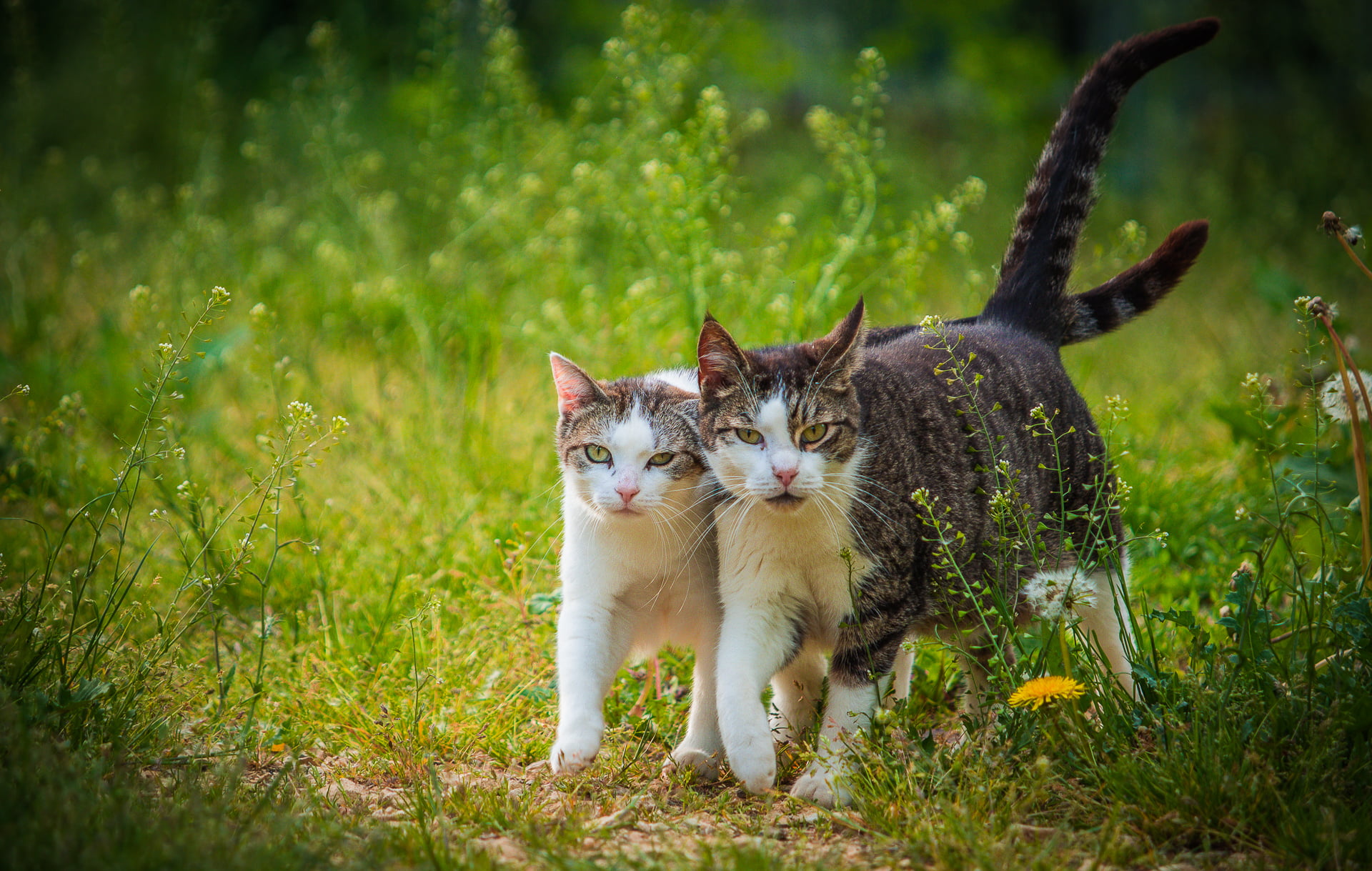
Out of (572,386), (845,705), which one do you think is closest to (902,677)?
(845,705)

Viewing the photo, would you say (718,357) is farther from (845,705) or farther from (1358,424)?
(1358,424)

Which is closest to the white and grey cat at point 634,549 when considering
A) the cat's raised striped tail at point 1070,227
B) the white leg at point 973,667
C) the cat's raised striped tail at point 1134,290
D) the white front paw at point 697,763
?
the white front paw at point 697,763

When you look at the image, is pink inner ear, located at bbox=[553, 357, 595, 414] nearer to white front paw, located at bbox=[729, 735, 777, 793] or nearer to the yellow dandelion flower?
white front paw, located at bbox=[729, 735, 777, 793]

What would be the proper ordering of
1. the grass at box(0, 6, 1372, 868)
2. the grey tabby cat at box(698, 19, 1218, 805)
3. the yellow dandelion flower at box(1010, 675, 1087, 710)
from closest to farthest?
the grass at box(0, 6, 1372, 868)
the yellow dandelion flower at box(1010, 675, 1087, 710)
the grey tabby cat at box(698, 19, 1218, 805)

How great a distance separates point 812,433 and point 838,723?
646 millimetres

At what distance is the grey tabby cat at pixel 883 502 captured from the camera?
2.23 m

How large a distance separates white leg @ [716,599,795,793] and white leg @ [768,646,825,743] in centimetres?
27

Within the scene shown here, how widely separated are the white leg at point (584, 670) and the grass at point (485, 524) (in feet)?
0.24

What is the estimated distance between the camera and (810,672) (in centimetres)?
266

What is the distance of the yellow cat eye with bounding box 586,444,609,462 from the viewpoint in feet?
8.32

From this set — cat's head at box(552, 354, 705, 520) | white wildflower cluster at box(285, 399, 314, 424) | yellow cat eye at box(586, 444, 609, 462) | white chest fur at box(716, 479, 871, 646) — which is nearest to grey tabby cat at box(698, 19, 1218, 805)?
white chest fur at box(716, 479, 871, 646)

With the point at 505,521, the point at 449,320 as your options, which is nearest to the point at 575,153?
the point at 449,320

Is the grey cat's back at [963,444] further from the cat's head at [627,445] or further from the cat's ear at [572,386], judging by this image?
the cat's ear at [572,386]

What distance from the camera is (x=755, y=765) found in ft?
7.13
